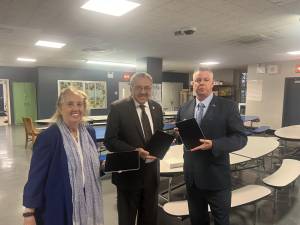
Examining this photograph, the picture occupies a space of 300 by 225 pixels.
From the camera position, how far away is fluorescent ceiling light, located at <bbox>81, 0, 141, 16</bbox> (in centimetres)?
322

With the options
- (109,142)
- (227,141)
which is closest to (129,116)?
(109,142)

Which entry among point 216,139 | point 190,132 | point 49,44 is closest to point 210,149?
point 216,139

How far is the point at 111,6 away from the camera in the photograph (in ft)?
11.1

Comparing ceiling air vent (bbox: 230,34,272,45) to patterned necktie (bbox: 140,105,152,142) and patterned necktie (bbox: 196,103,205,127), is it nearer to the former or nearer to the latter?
patterned necktie (bbox: 196,103,205,127)

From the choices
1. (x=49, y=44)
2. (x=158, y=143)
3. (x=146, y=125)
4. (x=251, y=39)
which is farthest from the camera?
(x=49, y=44)

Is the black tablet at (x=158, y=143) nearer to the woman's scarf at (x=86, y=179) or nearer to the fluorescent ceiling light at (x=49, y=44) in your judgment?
the woman's scarf at (x=86, y=179)

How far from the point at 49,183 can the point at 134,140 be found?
69 cm

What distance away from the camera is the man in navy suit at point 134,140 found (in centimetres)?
186

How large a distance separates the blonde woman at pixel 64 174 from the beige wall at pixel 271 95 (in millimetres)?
9376

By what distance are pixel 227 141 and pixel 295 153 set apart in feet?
17.8

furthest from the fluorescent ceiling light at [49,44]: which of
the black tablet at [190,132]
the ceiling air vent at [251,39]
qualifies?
the black tablet at [190,132]

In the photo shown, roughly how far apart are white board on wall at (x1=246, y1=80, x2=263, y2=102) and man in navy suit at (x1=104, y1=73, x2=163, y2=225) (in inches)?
360

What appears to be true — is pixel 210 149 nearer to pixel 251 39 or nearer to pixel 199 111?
pixel 199 111

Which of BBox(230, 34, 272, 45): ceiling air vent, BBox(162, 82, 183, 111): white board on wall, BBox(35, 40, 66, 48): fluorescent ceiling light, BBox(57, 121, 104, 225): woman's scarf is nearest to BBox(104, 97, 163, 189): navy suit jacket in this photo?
BBox(57, 121, 104, 225): woman's scarf
